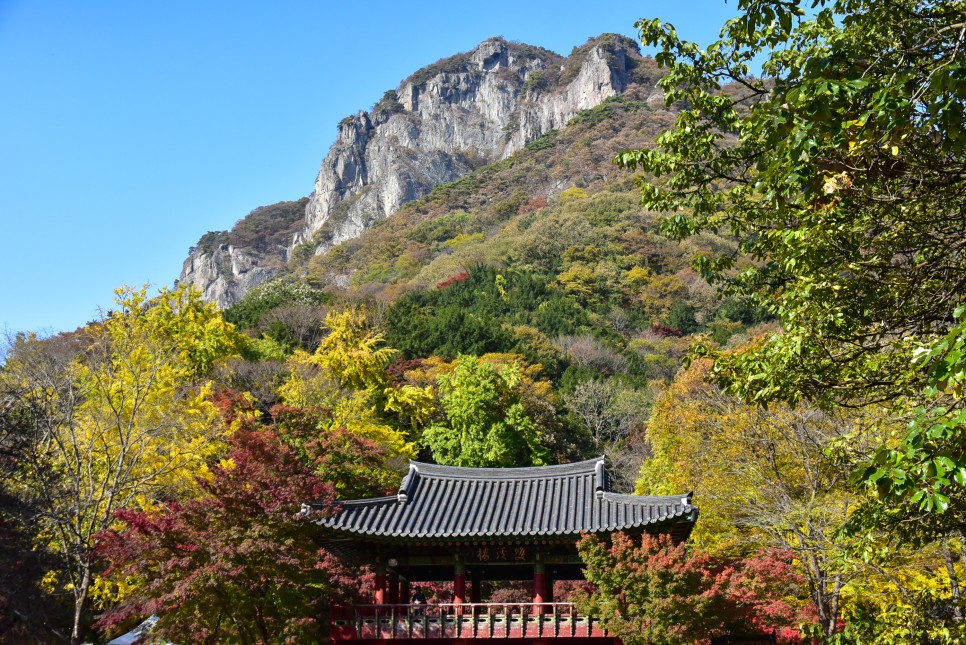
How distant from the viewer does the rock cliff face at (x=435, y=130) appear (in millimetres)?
113438

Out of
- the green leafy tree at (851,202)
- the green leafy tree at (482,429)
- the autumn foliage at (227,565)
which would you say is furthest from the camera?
the green leafy tree at (482,429)

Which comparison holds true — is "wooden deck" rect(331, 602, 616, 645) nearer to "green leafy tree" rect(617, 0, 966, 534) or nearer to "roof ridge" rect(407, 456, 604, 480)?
"roof ridge" rect(407, 456, 604, 480)

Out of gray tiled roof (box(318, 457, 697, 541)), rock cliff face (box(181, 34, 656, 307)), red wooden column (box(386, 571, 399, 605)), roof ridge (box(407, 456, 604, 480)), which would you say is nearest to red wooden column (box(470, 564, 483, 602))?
red wooden column (box(386, 571, 399, 605))

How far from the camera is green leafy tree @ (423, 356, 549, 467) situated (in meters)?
28.7

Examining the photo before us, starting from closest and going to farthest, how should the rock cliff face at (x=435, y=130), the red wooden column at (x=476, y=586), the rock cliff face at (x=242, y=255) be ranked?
the red wooden column at (x=476, y=586), the rock cliff face at (x=242, y=255), the rock cliff face at (x=435, y=130)

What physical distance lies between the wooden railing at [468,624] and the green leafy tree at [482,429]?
12358mm

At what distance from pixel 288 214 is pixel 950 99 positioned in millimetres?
137465

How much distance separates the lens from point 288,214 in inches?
5335

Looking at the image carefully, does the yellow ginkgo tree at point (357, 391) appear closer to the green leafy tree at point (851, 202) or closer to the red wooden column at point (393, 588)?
the red wooden column at point (393, 588)

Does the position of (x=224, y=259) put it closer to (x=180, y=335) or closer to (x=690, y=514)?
(x=180, y=335)

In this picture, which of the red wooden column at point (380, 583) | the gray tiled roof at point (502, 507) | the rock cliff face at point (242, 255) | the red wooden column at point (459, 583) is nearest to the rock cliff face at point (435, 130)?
the rock cliff face at point (242, 255)

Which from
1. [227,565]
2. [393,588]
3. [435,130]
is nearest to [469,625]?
[393,588]

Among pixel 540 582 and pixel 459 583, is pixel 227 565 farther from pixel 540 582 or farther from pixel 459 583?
pixel 540 582

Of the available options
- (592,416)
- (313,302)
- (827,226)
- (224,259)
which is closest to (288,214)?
(224,259)
